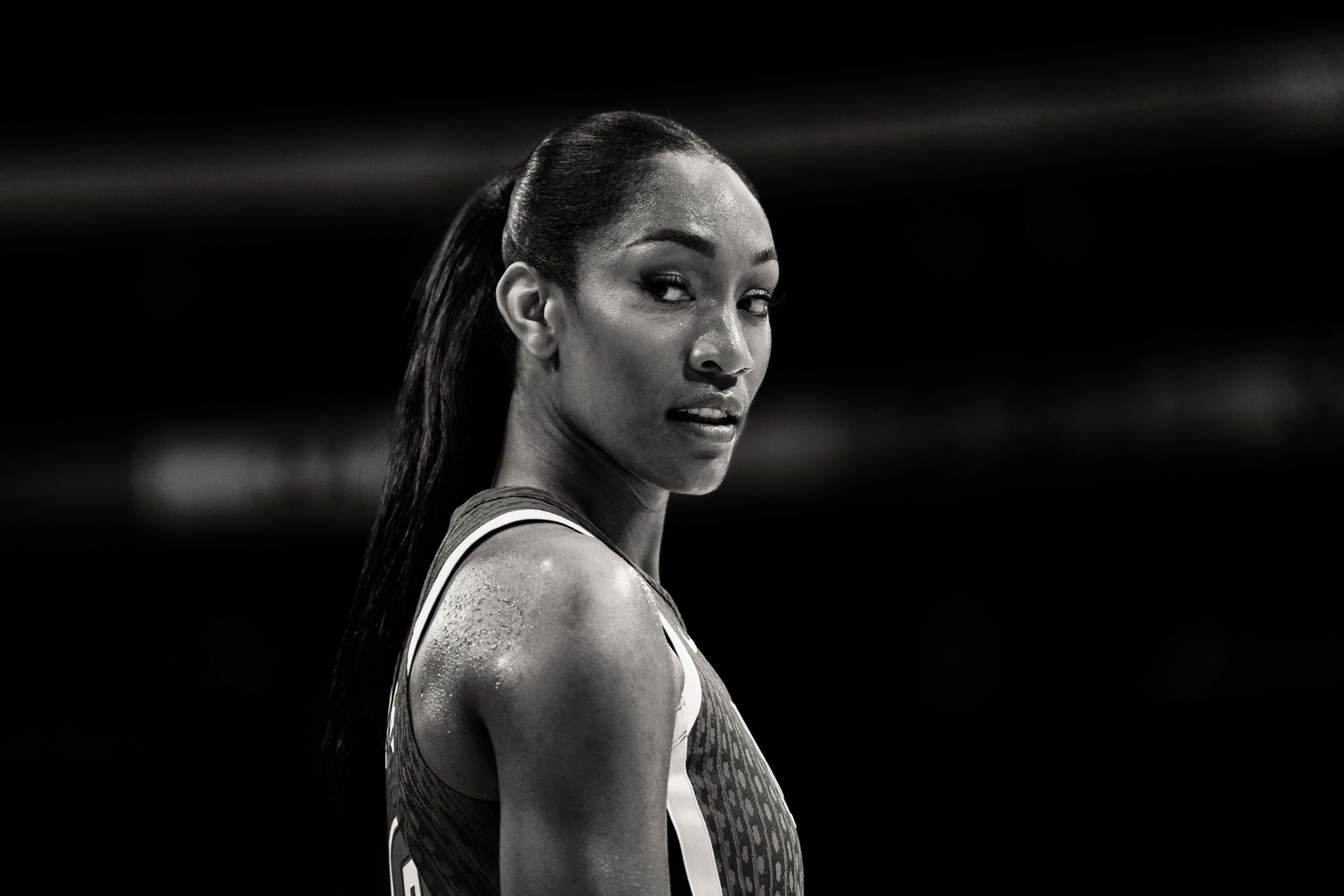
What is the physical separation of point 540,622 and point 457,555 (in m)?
0.13

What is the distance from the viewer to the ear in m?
0.98

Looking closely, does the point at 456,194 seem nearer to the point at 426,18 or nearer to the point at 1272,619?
the point at 426,18

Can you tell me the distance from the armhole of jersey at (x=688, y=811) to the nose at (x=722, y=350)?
8.2 inches

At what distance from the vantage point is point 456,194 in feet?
10.1

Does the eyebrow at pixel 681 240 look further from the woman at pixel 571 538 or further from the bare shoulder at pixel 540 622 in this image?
the bare shoulder at pixel 540 622

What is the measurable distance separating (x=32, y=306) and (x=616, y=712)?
263 centimetres

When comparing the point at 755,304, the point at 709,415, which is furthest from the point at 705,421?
the point at 755,304

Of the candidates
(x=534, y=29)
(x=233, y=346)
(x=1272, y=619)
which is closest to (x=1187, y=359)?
(x=1272, y=619)

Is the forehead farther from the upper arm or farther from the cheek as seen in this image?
the upper arm

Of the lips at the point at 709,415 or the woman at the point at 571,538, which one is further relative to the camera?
the lips at the point at 709,415

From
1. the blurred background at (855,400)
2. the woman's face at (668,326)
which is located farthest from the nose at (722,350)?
the blurred background at (855,400)

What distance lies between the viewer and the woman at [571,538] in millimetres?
732

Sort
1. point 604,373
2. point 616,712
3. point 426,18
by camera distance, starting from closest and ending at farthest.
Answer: point 616,712 → point 604,373 → point 426,18

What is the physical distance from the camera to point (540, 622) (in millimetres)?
751
